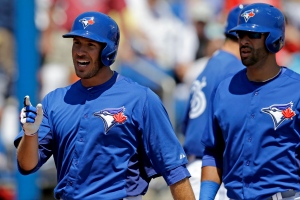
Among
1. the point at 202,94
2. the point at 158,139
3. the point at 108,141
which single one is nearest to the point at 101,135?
the point at 108,141

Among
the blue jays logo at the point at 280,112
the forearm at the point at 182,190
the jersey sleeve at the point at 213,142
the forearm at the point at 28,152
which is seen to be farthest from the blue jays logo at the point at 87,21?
the blue jays logo at the point at 280,112

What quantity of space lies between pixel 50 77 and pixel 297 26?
4185 millimetres

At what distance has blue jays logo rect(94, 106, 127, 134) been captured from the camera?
218 inches

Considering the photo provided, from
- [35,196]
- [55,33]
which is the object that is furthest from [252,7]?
[55,33]

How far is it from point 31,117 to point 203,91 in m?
2.18

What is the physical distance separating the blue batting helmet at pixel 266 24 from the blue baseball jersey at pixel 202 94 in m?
1.12

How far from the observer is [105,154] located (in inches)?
218

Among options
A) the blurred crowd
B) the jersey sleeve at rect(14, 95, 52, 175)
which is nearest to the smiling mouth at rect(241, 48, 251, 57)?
the jersey sleeve at rect(14, 95, 52, 175)

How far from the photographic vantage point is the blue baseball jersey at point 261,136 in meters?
5.71

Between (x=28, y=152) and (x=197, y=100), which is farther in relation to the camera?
(x=197, y=100)

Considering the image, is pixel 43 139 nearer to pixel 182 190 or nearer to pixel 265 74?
pixel 182 190

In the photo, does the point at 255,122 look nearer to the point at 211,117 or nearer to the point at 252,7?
the point at 211,117

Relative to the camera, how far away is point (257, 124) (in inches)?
227

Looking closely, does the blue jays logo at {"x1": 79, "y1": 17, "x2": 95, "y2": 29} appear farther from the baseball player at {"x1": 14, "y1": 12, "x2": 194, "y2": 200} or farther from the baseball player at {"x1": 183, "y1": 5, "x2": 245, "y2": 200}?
the baseball player at {"x1": 183, "y1": 5, "x2": 245, "y2": 200}
